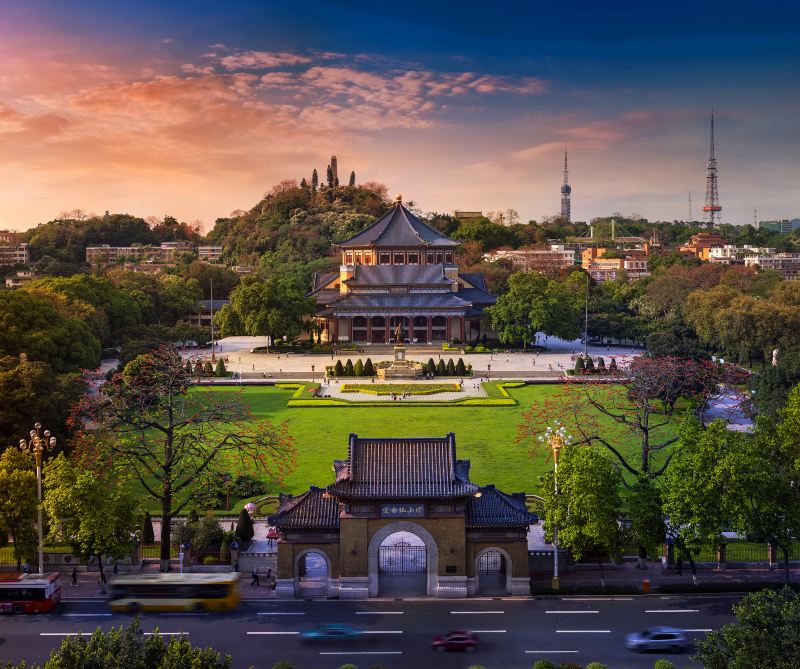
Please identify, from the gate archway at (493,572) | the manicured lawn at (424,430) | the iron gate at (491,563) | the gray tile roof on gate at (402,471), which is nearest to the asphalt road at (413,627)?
the gate archway at (493,572)

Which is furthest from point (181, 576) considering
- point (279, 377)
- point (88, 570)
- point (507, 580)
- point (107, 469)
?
point (279, 377)

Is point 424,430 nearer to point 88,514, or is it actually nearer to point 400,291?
point 88,514

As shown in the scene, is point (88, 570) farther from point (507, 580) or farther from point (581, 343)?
point (581, 343)

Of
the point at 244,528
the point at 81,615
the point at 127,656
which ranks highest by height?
the point at 127,656

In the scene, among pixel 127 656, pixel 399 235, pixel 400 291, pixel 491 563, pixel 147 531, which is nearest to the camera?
pixel 127 656

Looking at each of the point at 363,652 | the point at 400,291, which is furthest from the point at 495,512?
the point at 400,291

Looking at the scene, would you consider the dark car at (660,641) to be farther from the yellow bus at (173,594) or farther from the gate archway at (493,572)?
the yellow bus at (173,594)
